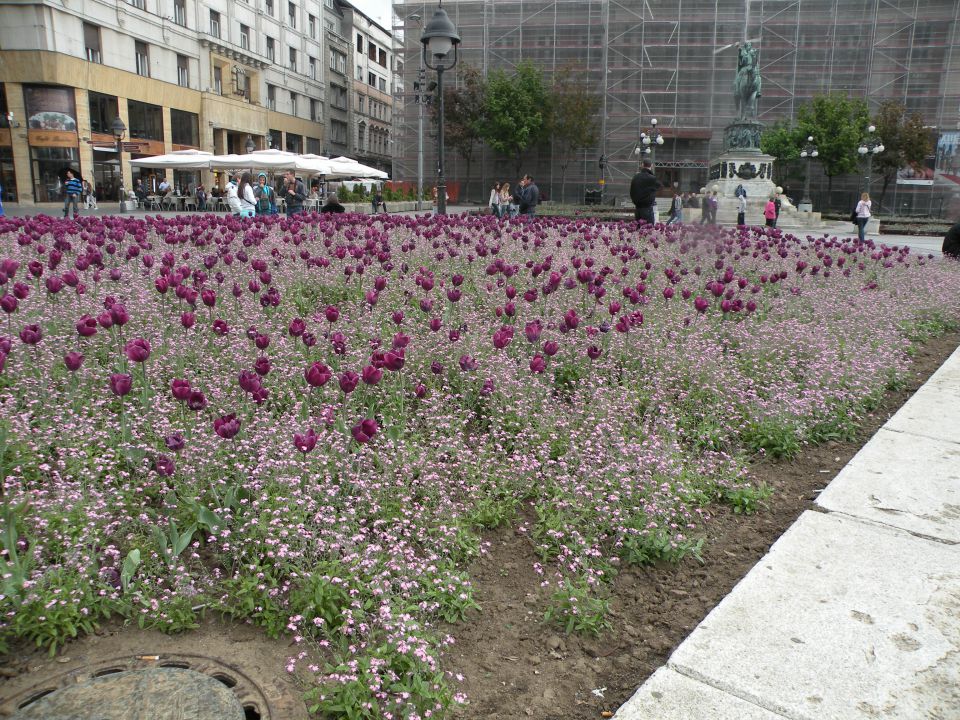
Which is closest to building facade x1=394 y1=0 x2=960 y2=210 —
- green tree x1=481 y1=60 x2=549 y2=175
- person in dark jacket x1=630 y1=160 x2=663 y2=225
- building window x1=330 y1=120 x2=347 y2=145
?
green tree x1=481 y1=60 x2=549 y2=175

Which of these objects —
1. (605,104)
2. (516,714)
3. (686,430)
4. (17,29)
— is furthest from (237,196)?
(605,104)

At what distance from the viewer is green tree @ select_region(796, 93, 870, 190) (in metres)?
41.7

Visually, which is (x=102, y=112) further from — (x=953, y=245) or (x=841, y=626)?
(x=841, y=626)

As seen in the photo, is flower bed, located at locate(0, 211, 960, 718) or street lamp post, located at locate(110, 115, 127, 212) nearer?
flower bed, located at locate(0, 211, 960, 718)

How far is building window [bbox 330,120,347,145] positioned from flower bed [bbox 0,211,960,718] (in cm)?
5573

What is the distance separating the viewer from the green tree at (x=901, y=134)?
138 ft

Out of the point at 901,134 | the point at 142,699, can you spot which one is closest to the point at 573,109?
the point at 901,134

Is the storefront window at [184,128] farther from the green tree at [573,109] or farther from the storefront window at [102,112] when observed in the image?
the green tree at [573,109]

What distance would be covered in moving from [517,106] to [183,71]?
62.4 feet

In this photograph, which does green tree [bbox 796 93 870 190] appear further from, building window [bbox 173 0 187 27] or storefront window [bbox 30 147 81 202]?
storefront window [bbox 30 147 81 202]

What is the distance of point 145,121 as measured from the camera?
122 feet

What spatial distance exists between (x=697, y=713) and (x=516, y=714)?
51 cm

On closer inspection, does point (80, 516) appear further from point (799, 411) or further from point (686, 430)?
point (799, 411)

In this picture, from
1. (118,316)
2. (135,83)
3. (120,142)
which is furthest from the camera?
(135,83)
